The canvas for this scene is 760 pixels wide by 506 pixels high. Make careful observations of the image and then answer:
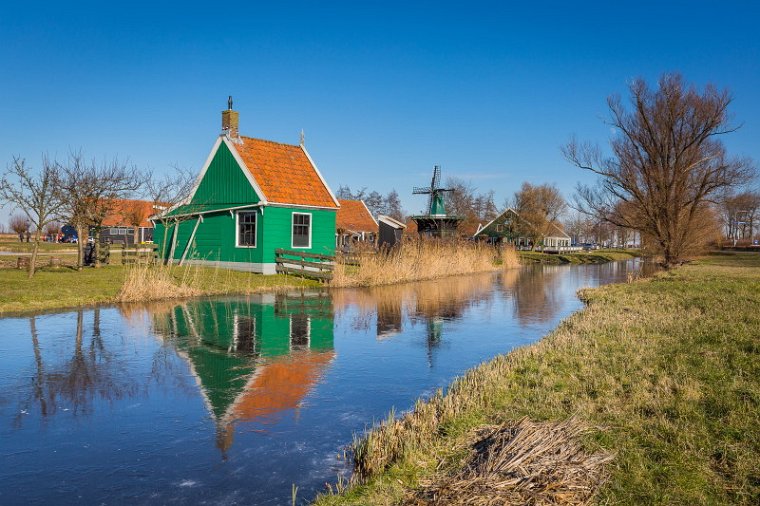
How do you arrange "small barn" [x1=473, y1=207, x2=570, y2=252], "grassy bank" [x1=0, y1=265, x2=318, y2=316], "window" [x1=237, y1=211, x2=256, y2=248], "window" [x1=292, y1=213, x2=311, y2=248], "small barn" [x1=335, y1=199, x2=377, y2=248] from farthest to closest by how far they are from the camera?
"small barn" [x1=473, y1=207, x2=570, y2=252]
"small barn" [x1=335, y1=199, x2=377, y2=248]
"window" [x1=292, y1=213, x2=311, y2=248]
"window" [x1=237, y1=211, x2=256, y2=248]
"grassy bank" [x1=0, y1=265, x2=318, y2=316]

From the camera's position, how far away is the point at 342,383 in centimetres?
849

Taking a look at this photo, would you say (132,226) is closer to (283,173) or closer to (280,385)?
(283,173)

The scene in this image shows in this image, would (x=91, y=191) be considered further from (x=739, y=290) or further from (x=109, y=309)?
(x=739, y=290)

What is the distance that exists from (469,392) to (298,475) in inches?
112

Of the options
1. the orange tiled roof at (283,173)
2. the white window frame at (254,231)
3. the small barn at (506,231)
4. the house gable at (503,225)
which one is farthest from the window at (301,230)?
the house gable at (503,225)

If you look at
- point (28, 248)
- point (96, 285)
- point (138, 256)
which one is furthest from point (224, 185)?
point (28, 248)

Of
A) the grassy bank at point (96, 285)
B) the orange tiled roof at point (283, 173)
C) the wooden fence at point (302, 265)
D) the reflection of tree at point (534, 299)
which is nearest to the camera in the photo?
the grassy bank at point (96, 285)

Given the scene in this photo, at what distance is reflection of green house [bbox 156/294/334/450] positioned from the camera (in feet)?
24.2

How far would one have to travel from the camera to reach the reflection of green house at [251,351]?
7387 millimetres

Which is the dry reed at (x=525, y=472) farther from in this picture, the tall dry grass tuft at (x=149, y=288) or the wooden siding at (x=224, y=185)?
the wooden siding at (x=224, y=185)

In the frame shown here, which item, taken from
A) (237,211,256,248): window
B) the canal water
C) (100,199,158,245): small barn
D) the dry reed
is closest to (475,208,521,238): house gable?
(100,199,158,245): small barn

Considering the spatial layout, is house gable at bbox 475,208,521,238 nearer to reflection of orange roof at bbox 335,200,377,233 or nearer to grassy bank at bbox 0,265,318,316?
reflection of orange roof at bbox 335,200,377,233

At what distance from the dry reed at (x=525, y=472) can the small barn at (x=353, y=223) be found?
44.0 meters

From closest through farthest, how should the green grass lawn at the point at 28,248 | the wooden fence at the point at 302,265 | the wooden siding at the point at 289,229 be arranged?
1. the wooden fence at the point at 302,265
2. the wooden siding at the point at 289,229
3. the green grass lawn at the point at 28,248
